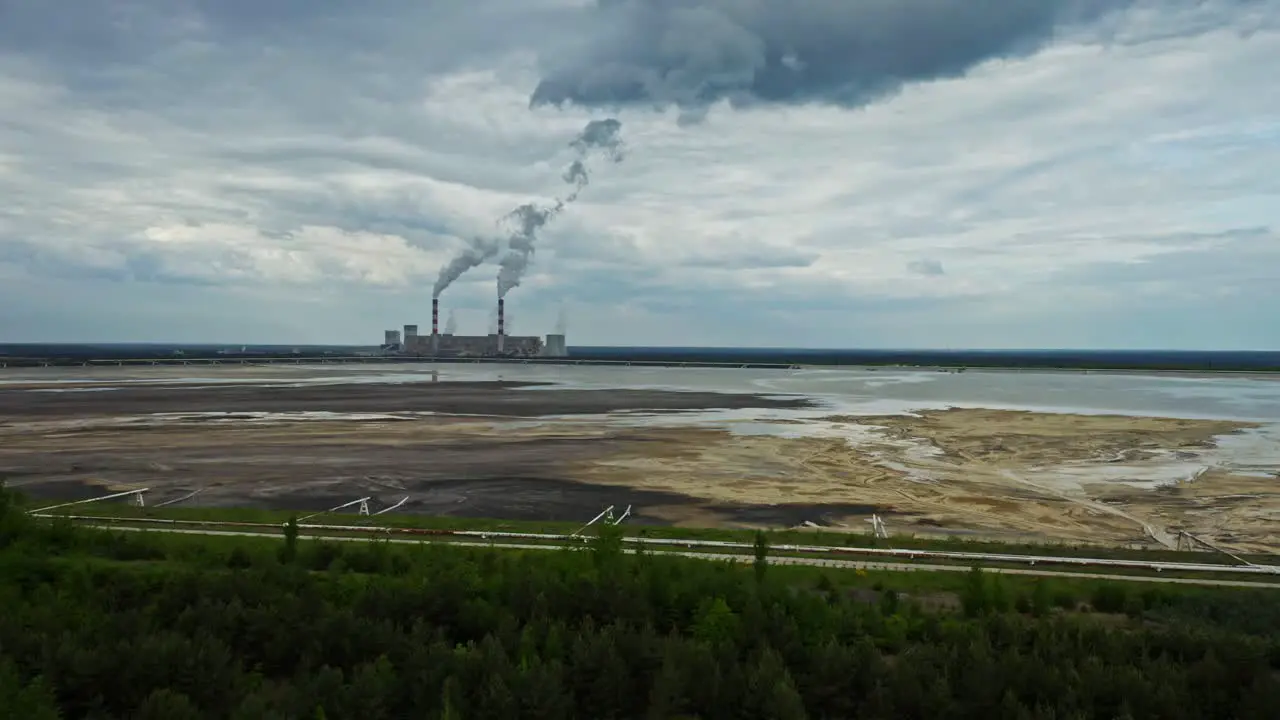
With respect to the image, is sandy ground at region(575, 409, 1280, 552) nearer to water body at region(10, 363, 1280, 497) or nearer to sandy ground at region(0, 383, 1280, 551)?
sandy ground at region(0, 383, 1280, 551)

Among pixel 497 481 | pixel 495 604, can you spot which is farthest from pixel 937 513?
pixel 495 604

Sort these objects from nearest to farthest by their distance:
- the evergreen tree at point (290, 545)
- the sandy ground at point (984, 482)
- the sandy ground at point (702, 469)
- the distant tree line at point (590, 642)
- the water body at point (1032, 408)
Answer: the distant tree line at point (590, 642) < the evergreen tree at point (290, 545) < the sandy ground at point (984, 482) < the sandy ground at point (702, 469) < the water body at point (1032, 408)

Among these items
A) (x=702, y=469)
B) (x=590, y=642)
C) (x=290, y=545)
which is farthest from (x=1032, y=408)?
(x=590, y=642)

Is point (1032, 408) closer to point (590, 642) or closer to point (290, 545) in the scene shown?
point (290, 545)

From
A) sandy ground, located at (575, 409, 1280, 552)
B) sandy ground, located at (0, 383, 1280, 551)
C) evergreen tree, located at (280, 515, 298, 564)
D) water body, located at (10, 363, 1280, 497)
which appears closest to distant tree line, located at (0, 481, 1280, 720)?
evergreen tree, located at (280, 515, 298, 564)

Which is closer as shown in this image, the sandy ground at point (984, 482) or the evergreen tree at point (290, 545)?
the evergreen tree at point (290, 545)

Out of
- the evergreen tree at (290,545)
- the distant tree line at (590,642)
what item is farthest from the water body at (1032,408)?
the evergreen tree at (290,545)

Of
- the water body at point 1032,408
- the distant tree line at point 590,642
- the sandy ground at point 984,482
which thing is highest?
the distant tree line at point 590,642

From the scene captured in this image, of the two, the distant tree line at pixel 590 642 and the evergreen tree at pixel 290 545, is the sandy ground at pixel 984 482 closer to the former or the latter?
the distant tree line at pixel 590 642
